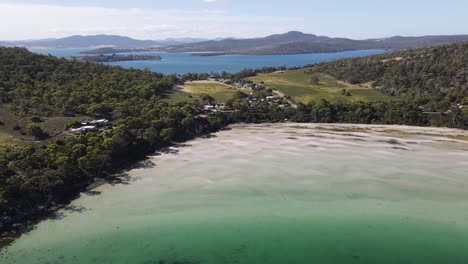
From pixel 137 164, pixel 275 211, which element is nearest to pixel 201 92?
pixel 137 164

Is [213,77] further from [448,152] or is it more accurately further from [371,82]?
[448,152]

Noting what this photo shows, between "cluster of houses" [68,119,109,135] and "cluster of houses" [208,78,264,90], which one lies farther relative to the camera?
"cluster of houses" [208,78,264,90]

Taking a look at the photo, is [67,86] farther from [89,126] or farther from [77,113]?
[89,126]


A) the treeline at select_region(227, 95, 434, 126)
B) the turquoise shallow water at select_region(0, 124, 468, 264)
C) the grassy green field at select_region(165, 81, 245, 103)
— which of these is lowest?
the turquoise shallow water at select_region(0, 124, 468, 264)

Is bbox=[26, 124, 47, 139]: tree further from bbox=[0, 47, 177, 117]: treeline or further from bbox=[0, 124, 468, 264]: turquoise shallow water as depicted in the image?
bbox=[0, 124, 468, 264]: turquoise shallow water

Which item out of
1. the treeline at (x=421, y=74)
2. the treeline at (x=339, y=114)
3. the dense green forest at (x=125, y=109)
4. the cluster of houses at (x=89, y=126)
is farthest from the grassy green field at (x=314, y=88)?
the cluster of houses at (x=89, y=126)

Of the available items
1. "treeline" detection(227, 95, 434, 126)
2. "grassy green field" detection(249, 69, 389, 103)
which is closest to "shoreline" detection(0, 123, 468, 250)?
"treeline" detection(227, 95, 434, 126)
